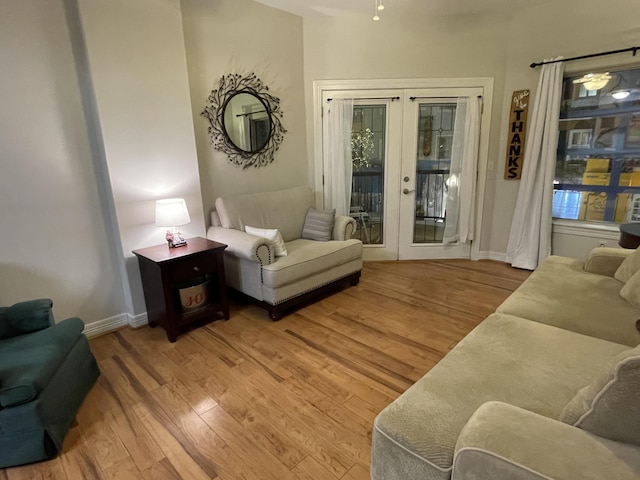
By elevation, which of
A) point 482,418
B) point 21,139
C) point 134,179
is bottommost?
point 482,418

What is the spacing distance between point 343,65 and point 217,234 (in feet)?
7.78

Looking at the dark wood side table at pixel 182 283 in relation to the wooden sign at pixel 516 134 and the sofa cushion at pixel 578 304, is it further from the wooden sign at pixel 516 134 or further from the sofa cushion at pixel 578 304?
the wooden sign at pixel 516 134

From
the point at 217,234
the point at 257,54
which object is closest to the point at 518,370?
the point at 217,234

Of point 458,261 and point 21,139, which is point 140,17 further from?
point 458,261

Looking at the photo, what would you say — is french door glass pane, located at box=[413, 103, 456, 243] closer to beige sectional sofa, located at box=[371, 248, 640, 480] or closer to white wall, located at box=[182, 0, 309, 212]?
white wall, located at box=[182, 0, 309, 212]

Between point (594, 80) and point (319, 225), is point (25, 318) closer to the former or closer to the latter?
point (319, 225)

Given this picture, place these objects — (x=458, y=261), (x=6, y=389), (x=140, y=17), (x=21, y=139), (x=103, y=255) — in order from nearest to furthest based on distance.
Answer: (x=6, y=389) → (x=21, y=139) → (x=140, y=17) → (x=103, y=255) → (x=458, y=261)

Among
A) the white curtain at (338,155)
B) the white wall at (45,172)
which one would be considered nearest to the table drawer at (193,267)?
the white wall at (45,172)

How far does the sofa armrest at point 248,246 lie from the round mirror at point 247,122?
106cm

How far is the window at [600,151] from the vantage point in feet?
11.6

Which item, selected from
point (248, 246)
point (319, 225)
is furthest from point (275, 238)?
point (319, 225)

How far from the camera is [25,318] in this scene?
2123mm

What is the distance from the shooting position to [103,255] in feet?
9.48

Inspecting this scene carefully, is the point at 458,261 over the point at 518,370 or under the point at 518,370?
under
